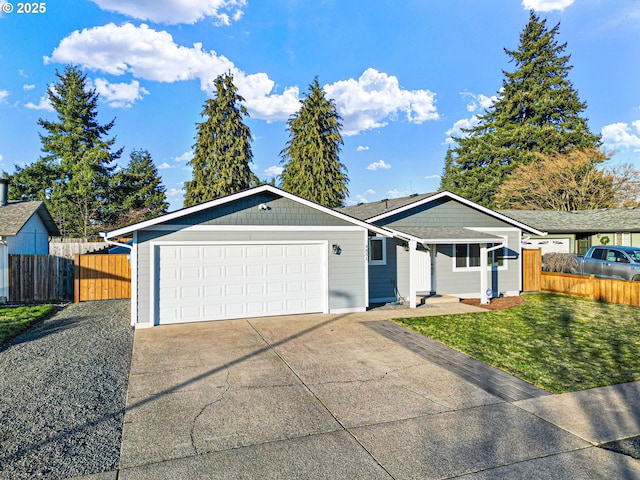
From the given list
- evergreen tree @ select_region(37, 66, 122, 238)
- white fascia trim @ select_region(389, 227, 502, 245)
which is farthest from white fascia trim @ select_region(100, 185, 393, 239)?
evergreen tree @ select_region(37, 66, 122, 238)

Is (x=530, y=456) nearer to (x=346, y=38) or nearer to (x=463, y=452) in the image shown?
(x=463, y=452)

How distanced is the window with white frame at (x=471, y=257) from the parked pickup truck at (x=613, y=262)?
3.92m

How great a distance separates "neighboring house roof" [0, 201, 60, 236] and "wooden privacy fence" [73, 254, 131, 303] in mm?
2409

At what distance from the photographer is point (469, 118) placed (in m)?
40.6

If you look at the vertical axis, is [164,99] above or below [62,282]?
above

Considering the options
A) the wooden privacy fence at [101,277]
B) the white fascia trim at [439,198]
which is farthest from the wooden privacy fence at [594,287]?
the wooden privacy fence at [101,277]

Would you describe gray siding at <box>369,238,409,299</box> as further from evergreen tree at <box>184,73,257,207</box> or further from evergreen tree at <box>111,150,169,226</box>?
evergreen tree at <box>111,150,169,226</box>

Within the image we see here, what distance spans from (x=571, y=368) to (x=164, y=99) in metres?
21.0

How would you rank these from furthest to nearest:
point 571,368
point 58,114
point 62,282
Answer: point 58,114 → point 62,282 → point 571,368

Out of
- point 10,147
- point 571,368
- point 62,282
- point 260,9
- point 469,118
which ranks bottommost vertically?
point 571,368

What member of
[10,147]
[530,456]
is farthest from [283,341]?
[10,147]

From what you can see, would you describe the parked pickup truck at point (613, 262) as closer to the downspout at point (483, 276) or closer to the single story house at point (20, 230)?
the downspout at point (483, 276)

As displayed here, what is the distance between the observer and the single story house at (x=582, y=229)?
2109 cm

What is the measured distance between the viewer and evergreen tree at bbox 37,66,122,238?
28.3 m
